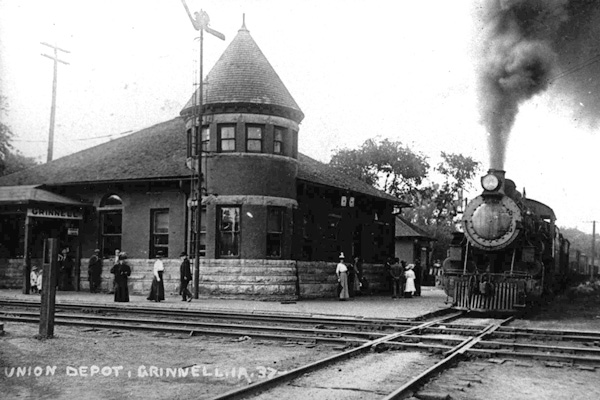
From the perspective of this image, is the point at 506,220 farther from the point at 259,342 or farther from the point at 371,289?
the point at 371,289

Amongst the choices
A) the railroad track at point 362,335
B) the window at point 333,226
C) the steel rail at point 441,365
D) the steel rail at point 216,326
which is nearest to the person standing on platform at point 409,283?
the window at point 333,226

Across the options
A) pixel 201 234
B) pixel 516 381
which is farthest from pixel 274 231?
pixel 516 381

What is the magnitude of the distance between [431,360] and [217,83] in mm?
15534

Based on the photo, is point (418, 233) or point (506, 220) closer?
point (506, 220)

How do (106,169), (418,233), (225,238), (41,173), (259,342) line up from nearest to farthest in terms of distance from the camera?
(259,342) < (225,238) < (106,169) < (41,173) < (418,233)


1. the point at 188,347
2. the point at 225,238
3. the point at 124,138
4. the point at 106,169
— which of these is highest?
the point at 124,138

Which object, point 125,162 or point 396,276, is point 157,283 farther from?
point 396,276

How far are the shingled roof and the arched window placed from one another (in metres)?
1.08

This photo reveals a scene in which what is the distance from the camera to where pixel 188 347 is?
10.8m

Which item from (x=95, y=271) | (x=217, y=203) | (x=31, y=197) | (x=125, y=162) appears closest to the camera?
(x=217, y=203)

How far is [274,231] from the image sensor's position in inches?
901

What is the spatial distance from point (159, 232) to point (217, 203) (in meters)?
3.12

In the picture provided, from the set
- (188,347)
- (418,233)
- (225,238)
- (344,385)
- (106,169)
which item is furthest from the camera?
(418,233)

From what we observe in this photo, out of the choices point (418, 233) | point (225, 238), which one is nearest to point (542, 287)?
point (225, 238)
